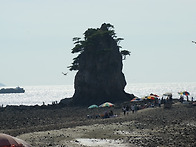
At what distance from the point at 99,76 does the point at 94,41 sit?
9217 millimetres

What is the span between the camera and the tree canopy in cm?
8455

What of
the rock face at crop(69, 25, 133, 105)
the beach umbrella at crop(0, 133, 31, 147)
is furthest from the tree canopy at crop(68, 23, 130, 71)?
the beach umbrella at crop(0, 133, 31, 147)

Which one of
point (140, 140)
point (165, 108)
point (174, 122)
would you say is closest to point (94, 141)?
point (140, 140)

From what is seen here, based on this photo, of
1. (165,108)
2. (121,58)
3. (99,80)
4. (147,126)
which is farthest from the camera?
(121,58)

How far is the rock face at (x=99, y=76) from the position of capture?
81.8m

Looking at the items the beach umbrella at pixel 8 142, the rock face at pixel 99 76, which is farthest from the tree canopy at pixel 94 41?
the beach umbrella at pixel 8 142

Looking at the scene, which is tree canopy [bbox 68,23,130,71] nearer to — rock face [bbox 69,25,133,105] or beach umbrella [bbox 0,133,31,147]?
rock face [bbox 69,25,133,105]

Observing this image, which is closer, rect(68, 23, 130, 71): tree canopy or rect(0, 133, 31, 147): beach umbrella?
rect(0, 133, 31, 147): beach umbrella

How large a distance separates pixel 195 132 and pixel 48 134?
43.5ft

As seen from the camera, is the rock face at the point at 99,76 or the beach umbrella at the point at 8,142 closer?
the beach umbrella at the point at 8,142

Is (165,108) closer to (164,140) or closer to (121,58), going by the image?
Answer: (164,140)

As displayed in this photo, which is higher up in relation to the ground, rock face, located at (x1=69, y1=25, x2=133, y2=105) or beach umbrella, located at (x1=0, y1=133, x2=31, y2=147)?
rock face, located at (x1=69, y1=25, x2=133, y2=105)

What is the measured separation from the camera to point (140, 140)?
2689cm

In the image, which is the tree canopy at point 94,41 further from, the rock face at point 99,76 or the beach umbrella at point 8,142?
the beach umbrella at point 8,142
